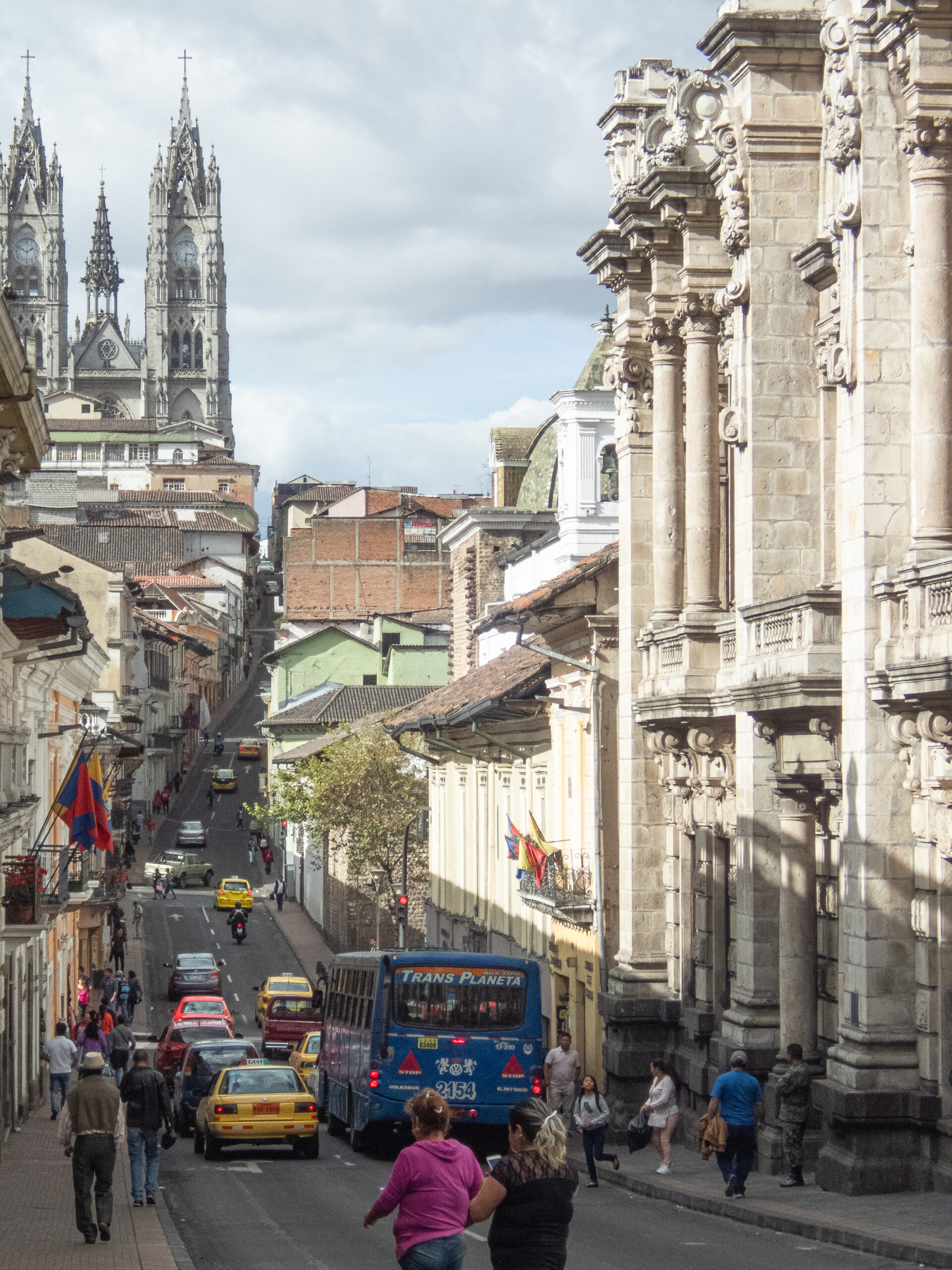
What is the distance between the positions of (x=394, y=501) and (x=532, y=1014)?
99.6m

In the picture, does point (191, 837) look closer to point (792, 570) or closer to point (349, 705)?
point (349, 705)

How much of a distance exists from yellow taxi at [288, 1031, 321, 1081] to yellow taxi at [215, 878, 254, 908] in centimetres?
3854

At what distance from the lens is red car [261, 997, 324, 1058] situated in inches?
1868

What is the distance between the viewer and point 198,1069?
33531 mm

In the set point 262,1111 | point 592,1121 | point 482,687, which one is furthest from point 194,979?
point 592,1121

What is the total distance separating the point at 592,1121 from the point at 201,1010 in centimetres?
2393

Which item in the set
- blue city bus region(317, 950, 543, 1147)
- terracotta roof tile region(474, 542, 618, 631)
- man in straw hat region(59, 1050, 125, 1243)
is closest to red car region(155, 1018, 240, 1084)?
terracotta roof tile region(474, 542, 618, 631)

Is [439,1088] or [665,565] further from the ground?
[665,565]

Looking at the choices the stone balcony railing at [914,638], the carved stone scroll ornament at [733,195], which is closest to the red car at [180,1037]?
the carved stone scroll ornament at [733,195]

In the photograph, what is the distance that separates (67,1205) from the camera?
2261cm

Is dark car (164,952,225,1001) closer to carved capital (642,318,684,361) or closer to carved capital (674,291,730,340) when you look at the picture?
carved capital (642,318,684,361)

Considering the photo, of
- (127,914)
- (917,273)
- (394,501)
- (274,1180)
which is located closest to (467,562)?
(127,914)

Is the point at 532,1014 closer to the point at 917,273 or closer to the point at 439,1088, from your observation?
the point at 439,1088

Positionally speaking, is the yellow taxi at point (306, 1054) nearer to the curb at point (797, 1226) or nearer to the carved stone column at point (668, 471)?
the carved stone column at point (668, 471)
